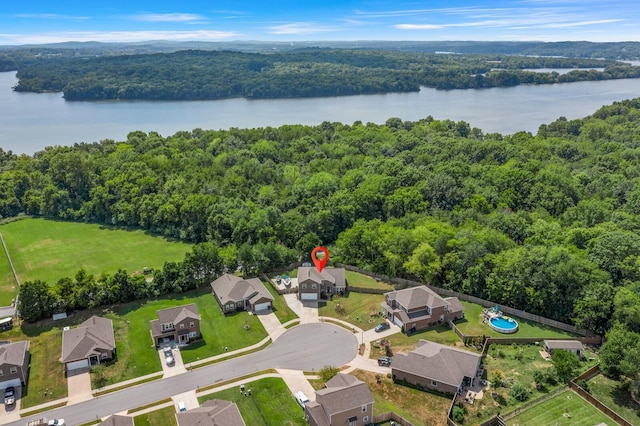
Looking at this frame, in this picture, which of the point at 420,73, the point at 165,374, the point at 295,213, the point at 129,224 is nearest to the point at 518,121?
the point at 420,73

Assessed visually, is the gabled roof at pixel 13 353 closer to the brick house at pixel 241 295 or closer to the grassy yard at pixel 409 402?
the brick house at pixel 241 295

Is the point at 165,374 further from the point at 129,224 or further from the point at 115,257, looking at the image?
the point at 129,224

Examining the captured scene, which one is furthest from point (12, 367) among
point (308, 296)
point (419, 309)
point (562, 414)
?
point (562, 414)

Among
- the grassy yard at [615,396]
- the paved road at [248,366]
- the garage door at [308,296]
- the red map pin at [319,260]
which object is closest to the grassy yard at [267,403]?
the paved road at [248,366]

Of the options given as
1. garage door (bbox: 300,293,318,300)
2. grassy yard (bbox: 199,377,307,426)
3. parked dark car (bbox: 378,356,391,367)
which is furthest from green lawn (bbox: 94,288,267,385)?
parked dark car (bbox: 378,356,391,367)

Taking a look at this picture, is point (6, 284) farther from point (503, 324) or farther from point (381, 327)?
Answer: point (503, 324)
